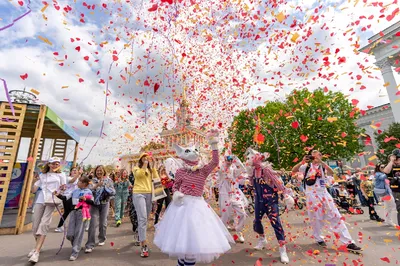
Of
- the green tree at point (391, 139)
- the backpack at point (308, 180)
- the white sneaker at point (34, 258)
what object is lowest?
the white sneaker at point (34, 258)

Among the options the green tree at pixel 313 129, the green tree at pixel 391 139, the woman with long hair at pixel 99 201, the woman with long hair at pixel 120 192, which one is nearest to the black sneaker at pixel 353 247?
the woman with long hair at pixel 99 201

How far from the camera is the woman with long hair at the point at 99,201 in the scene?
524cm

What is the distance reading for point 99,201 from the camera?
17.9 ft

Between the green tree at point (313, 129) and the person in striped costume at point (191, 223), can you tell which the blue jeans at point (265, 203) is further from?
the green tree at point (313, 129)

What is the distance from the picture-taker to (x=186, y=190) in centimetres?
385

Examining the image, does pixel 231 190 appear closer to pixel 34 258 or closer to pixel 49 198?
pixel 49 198

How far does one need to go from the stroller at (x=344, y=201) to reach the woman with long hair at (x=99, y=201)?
10676mm

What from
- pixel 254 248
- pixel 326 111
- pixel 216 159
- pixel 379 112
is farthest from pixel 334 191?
pixel 379 112

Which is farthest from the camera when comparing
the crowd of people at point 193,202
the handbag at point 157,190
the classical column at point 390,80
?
the classical column at point 390,80

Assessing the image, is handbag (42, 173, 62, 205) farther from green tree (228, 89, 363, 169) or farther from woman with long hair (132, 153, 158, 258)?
green tree (228, 89, 363, 169)

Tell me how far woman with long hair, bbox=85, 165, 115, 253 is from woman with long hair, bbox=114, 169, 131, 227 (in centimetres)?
293

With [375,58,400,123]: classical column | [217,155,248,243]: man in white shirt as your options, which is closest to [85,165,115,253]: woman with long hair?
[217,155,248,243]: man in white shirt

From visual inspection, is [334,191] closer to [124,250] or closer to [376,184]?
[376,184]

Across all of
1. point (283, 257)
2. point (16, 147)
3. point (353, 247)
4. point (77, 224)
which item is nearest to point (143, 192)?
point (77, 224)
